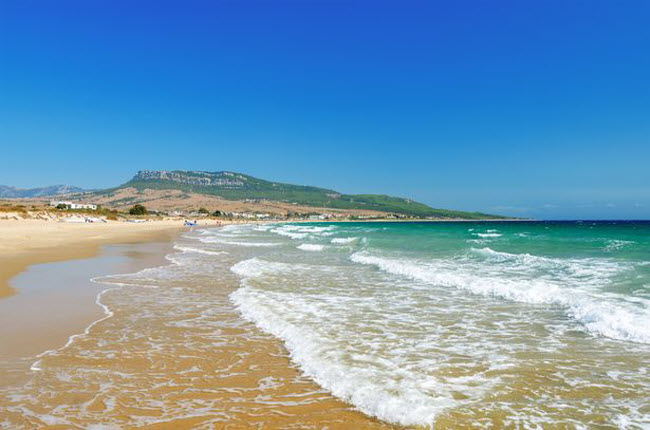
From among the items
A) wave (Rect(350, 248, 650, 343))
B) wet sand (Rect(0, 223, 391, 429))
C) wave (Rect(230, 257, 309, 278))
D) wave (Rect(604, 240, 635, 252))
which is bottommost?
wave (Rect(230, 257, 309, 278))

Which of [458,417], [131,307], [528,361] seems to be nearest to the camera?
[458,417]

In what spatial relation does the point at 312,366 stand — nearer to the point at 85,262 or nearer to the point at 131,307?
the point at 131,307

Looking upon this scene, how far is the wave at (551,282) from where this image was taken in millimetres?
9781

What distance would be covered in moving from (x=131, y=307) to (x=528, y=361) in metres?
9.94

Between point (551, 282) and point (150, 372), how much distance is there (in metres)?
14.8

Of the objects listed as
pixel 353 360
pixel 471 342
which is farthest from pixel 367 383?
pixel 471 342

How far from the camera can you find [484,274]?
60.5ft

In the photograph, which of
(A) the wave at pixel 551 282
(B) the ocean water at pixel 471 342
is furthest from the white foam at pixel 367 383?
(A) the wave at pixel 551 282

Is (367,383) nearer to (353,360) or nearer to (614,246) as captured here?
(353,360)

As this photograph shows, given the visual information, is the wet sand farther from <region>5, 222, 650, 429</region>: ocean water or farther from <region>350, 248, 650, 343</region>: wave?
<region>350, 248, 650, 343</region>: wave

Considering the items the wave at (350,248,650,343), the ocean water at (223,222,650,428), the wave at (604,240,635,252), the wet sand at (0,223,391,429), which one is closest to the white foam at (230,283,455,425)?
the ocean water at (223,222,650,428)

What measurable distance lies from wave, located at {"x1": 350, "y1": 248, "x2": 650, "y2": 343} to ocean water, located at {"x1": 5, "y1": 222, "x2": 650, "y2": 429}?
0.30ft

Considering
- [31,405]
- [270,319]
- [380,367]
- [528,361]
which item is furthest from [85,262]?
[528,361]

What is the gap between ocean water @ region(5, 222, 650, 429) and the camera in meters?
5.44
